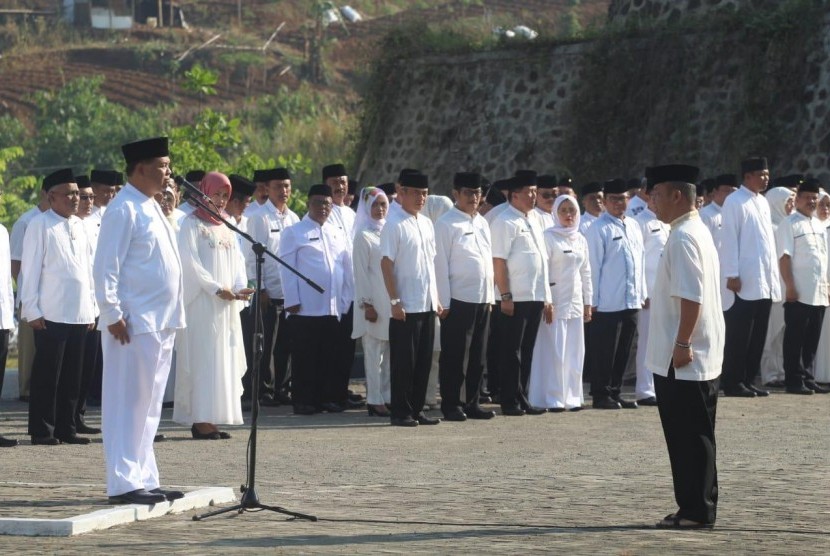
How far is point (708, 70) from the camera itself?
76.1 ft

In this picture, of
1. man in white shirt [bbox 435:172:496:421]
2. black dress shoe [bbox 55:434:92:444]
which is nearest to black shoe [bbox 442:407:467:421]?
man in white shirt [bbox 435:172:496:421]

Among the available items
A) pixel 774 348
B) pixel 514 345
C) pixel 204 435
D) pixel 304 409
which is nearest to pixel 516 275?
pixel 514 345

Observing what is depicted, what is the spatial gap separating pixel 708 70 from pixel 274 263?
31.7 ft

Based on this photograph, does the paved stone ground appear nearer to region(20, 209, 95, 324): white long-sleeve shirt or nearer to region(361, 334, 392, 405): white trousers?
region(361, 334, 392, 405): white trousers

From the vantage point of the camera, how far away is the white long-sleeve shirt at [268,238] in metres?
15.7

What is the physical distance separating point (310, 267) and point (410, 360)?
5.49 ft

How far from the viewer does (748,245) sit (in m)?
16.2

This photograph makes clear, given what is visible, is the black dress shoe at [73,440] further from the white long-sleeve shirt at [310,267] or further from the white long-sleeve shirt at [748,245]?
the white long-sleeve shirt at [748,245]

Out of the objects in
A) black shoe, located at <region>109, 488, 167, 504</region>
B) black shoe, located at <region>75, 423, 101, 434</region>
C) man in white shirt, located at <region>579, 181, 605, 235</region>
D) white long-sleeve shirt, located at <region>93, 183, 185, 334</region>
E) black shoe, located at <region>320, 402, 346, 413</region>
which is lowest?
black shoe, located at <region>109, 488, 167, 504</region>

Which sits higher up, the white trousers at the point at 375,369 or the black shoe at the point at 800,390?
the white trousers at the point at 375,369

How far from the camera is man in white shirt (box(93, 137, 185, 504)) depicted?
877 cm

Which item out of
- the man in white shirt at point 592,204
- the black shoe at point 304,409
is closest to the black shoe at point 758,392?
the man in white shirt at point 592,204

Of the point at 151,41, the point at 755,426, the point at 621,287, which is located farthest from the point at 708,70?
the point at 151,41

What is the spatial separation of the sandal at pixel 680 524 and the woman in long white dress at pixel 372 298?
251 inches
